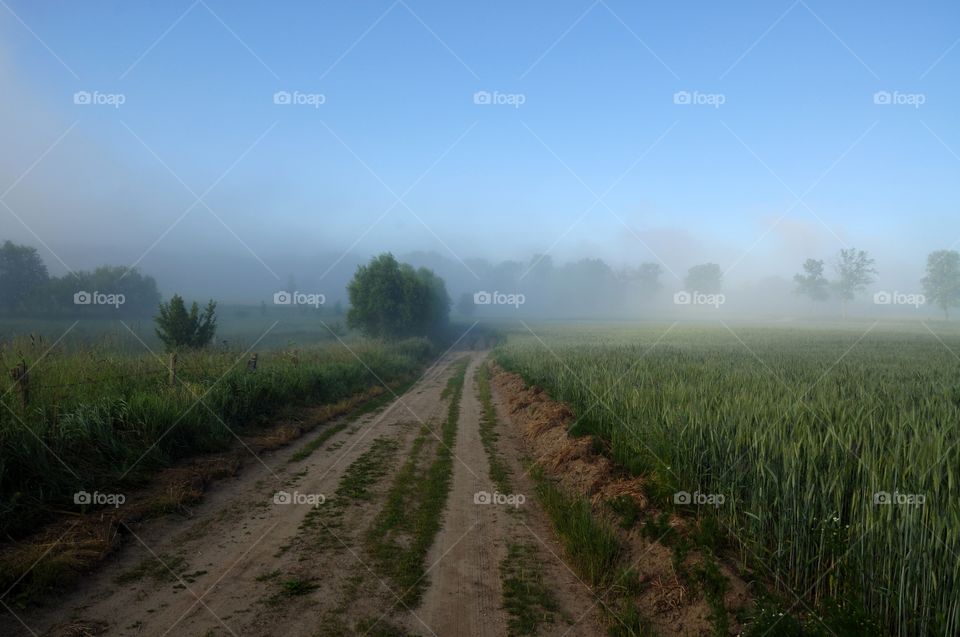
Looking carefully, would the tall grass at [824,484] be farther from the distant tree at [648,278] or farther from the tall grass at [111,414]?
the distant tree at [648,278]

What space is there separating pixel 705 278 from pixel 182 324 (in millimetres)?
143209

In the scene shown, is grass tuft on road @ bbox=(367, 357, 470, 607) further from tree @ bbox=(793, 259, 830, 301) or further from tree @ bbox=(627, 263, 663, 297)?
tree @ bbox=(627, 263, 663, 297)

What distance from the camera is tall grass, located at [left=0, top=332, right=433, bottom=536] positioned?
7270mm

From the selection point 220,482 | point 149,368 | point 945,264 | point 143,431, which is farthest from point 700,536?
point 945,264

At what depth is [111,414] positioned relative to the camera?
376 inches

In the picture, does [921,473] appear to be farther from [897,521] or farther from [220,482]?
[220,482]

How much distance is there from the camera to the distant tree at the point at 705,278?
14075cm

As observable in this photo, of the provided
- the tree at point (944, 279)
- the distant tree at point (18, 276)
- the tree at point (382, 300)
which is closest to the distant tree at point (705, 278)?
the tree at point (944, 279)

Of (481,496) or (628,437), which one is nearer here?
(481,496)

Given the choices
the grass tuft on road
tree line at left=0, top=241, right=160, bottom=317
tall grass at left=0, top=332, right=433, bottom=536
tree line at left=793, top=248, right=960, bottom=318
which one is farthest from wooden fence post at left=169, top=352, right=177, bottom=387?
tree line at left=793, top=248, right=960, bottom=318

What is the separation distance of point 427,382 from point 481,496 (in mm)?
18610

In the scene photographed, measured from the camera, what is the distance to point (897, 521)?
4133 mm

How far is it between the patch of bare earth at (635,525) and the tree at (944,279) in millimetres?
107759

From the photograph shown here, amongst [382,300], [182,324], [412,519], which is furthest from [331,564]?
[382,300]
